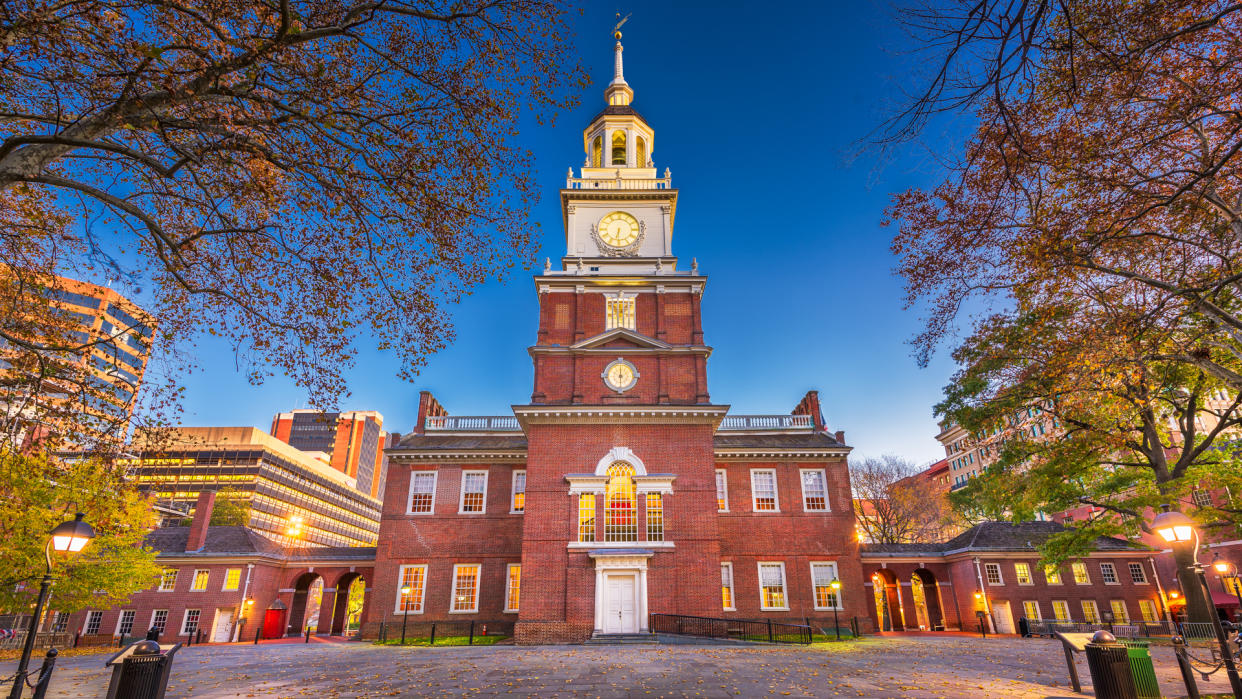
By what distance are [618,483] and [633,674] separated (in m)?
11.8

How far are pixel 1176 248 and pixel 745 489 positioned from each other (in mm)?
19995

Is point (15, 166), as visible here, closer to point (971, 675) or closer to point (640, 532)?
point (971, 675)

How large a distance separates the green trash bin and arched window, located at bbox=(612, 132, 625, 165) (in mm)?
29237

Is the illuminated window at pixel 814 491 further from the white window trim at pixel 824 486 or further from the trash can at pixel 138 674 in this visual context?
the trash can at pixel 138 674

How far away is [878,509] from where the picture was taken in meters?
46.3

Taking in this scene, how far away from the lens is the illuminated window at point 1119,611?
3078cm

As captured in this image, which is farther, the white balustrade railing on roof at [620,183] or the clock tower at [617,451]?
the white balustrade railing on roof at [620,183]

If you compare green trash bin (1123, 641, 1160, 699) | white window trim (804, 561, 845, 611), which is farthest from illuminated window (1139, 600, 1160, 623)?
green trash bin (1123, 641, 1160, 699)

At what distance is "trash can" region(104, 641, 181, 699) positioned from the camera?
8.30 m

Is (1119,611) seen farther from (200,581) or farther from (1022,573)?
(200,581)

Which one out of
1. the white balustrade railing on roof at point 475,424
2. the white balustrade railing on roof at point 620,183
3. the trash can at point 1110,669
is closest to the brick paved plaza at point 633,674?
the trash can at point 1110,669

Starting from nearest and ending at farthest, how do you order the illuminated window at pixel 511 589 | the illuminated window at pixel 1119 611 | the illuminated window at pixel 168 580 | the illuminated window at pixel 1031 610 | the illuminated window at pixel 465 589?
the illuminated window at pixel 511 589 < the illuminated window at pixel 465 589 < the illuminated window at pixel 1031 610 < the illuminated window at pixel 1119 611 < the illuminated window at pixel 168 580

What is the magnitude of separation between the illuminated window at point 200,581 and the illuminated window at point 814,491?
110ft

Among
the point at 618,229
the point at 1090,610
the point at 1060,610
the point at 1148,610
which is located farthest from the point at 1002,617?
the point at 618,229
